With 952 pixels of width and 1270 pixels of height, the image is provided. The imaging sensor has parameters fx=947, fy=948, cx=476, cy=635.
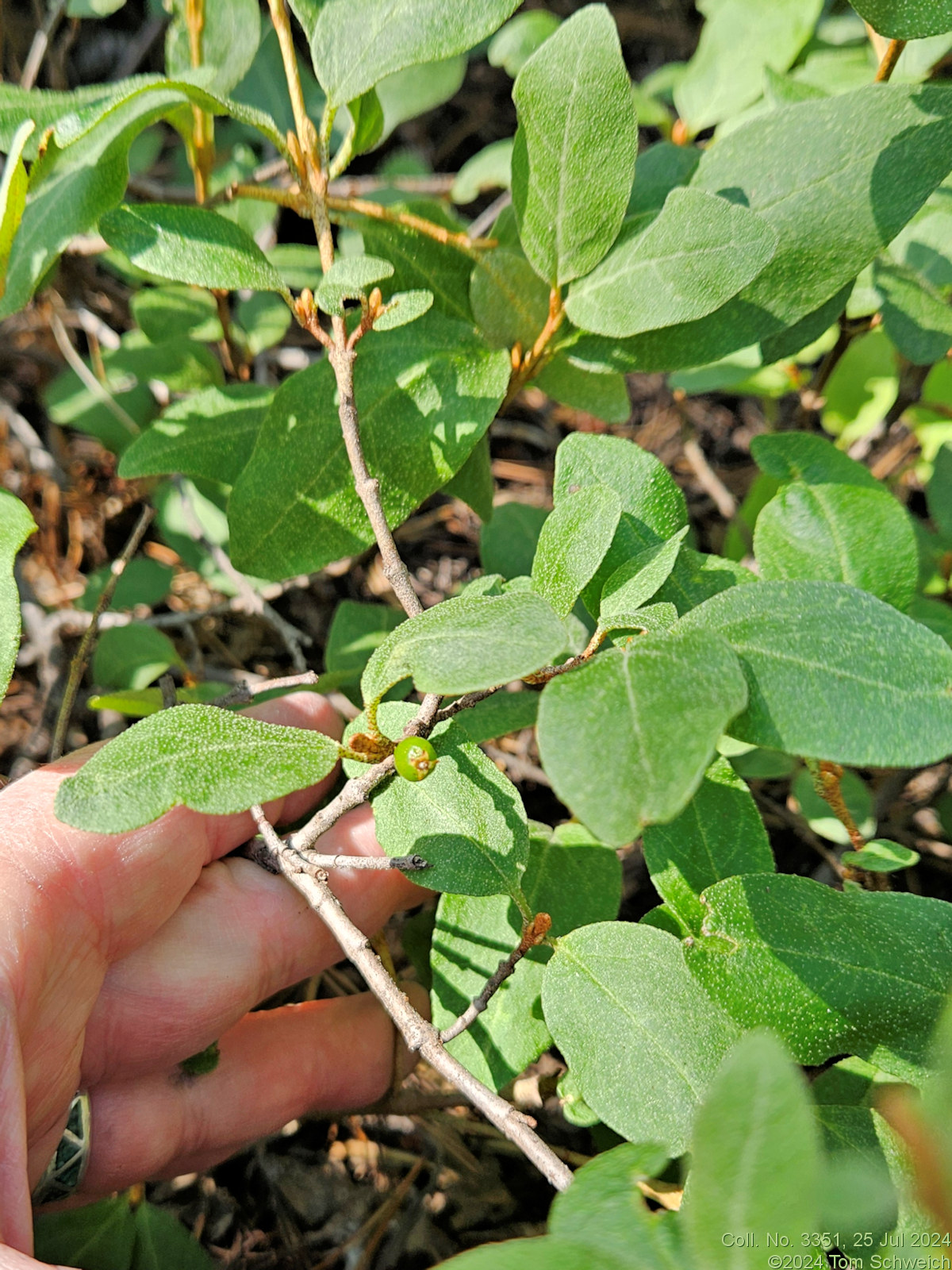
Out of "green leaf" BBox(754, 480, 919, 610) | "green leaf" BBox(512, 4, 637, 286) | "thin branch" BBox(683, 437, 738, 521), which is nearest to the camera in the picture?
"green leaf" BBox(512, 4, 637, 286)

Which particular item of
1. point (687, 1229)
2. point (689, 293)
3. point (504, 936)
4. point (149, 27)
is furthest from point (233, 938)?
point (149, 27)

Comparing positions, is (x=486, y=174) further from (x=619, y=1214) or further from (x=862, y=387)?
(x=619, y=1214)

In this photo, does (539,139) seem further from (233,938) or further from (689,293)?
(233,938)

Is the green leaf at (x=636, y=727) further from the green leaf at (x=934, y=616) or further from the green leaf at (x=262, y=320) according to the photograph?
the green leaf at (x=262, y=320)

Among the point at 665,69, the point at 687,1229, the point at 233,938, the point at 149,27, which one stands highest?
the point at 149,27

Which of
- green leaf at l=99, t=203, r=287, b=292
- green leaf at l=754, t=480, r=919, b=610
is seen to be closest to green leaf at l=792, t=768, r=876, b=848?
green leaf at l=754, t=480, r=919, b=610

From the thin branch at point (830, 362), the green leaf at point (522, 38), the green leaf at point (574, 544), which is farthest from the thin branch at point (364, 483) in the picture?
the green leaf at point (522, 38)

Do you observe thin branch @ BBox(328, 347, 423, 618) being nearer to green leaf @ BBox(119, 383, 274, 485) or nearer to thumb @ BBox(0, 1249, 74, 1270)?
green leaf @ BBox(119, 383, 274, 485)
